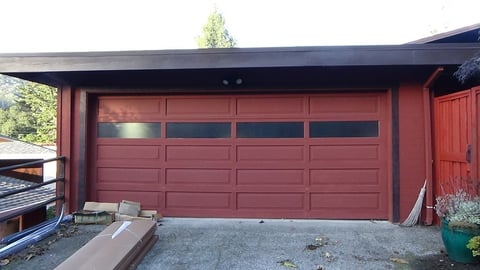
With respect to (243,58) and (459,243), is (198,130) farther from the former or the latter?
(459,243)

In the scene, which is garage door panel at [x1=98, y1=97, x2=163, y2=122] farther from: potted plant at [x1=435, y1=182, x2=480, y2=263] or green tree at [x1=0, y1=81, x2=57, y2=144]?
green tree at [x1=0, y1=81, x2=57, y2=144]

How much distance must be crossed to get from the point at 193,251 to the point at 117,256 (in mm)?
1087

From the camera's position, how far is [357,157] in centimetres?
612

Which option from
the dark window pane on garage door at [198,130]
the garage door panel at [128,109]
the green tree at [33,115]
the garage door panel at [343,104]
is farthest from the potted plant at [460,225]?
the green tree at [33,115]

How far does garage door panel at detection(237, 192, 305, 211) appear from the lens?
245 inches

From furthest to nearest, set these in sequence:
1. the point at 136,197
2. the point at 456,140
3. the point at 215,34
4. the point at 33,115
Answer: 1. the point at 33,115
2. the point at 215,34
3. the point at 136,197
4. the point at 456,140

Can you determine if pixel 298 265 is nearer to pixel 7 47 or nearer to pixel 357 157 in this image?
pixel 357 157

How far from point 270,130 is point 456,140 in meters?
2.66

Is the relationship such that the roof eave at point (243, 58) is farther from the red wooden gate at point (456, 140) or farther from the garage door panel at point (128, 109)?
the garage door panel at point (128, 109)

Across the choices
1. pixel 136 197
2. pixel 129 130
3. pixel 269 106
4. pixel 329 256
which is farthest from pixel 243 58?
pixel 136 197

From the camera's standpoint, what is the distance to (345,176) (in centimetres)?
613

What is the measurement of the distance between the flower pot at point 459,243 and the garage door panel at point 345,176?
188 centimetres

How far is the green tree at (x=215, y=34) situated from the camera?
23.6 meters

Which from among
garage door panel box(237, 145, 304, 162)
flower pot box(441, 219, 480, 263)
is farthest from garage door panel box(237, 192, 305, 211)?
flower pot box(441, 219, 480, 263)
